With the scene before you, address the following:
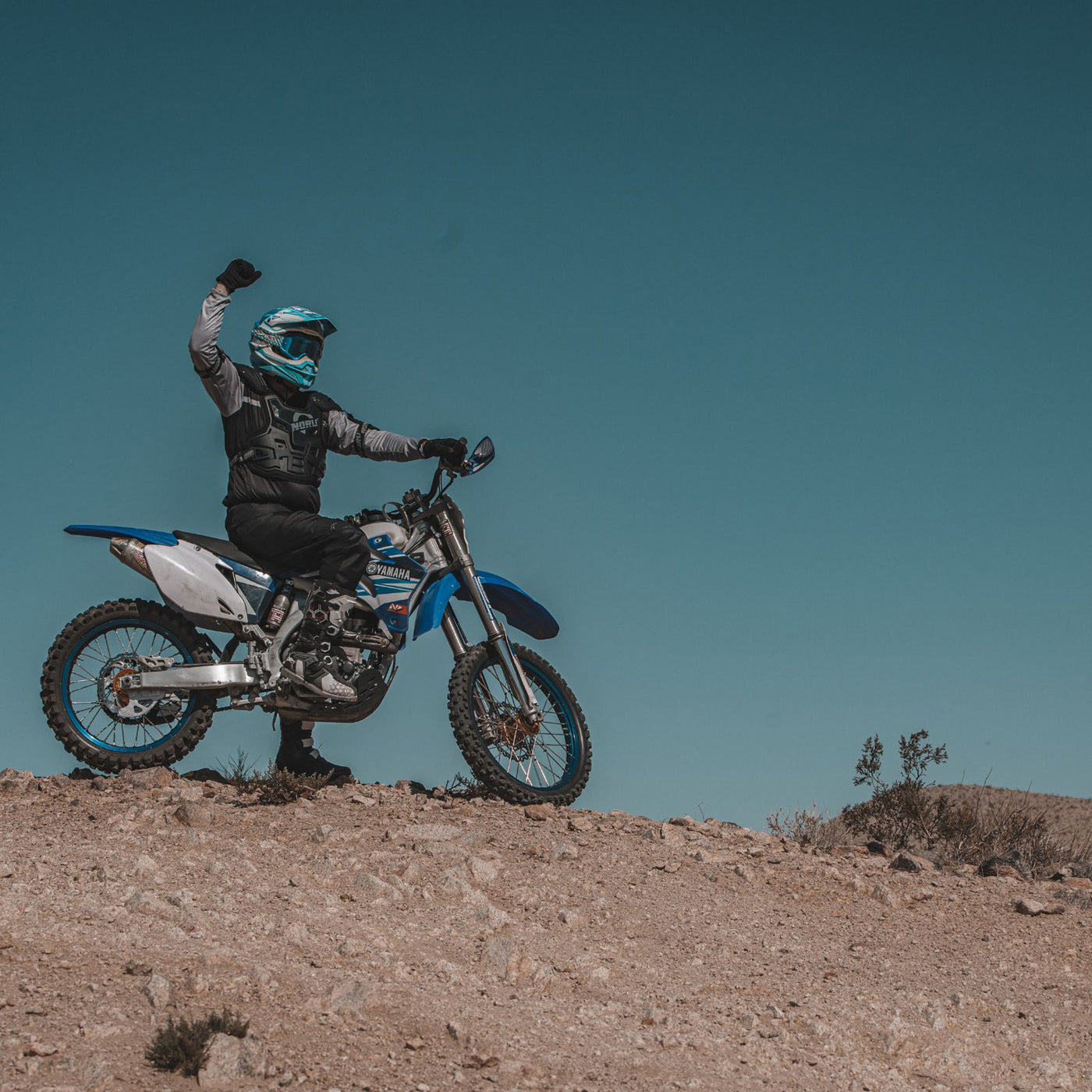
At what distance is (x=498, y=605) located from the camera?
9.86 meters

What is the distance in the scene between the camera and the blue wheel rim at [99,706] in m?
8.42

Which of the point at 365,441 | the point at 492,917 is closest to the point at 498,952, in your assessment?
the point at 492,917

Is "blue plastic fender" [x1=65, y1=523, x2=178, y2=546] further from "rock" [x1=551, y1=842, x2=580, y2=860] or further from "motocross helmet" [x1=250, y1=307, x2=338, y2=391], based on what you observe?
"rock" [x1=551, y1=842, x2=580, y2=860]

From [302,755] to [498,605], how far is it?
2.00 m

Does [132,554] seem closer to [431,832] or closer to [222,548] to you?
[222,548]

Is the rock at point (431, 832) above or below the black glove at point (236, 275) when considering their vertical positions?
below

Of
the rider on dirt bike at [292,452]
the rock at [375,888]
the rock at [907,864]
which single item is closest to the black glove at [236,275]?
the rider on dirt bike at [292,452]

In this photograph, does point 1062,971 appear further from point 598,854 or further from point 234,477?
point 234,477

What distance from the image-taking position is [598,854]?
823cm

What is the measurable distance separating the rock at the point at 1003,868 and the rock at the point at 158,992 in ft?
22.3

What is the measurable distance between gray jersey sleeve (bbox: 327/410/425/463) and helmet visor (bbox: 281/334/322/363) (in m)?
0.52

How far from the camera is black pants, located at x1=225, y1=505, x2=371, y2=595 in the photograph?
8.70m

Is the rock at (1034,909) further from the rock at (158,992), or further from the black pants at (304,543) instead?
the rock at (158,992)

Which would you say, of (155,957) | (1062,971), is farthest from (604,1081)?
(1062,971)
